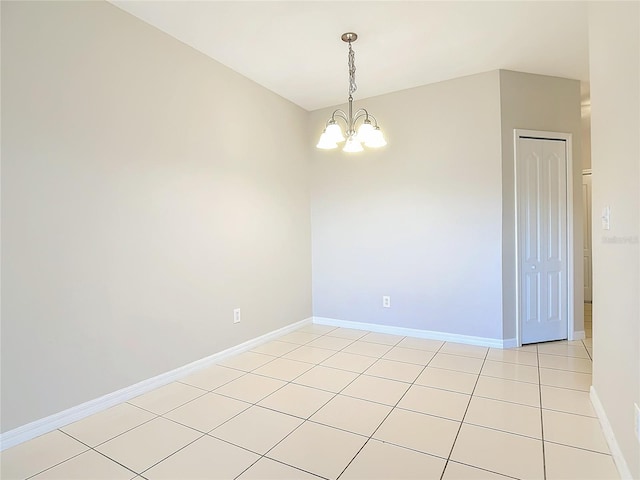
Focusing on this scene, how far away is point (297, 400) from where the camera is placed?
2.44 metres

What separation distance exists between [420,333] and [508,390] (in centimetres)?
133

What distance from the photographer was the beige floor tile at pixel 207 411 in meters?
2.16

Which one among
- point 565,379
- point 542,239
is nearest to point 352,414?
point 565,379

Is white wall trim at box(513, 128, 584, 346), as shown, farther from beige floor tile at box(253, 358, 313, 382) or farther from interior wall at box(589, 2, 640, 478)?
beige floor tile at box(253, 358, 313, 382)

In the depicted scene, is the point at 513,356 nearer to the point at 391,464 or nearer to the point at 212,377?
the point at 391,464

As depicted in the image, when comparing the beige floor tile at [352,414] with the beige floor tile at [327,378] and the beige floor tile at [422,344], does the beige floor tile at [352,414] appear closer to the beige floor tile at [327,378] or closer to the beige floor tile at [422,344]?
the beige floor tile at [327,378]

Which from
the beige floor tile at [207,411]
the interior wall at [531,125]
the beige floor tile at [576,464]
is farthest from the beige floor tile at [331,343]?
the beige floor tile at [576,464]

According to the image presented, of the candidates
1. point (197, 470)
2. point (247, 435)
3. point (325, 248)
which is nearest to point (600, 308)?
point (247, 435)

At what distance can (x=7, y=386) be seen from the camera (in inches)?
74.2

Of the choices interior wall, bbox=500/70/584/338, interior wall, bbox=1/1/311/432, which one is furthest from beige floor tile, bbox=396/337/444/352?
interior wall, bbox=1/1/311/432

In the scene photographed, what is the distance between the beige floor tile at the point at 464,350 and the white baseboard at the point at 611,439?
1026mm

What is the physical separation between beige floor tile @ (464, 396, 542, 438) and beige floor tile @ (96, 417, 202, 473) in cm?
169

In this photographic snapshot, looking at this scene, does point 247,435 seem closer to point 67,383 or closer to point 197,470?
point 197,470

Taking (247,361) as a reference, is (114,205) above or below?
above
